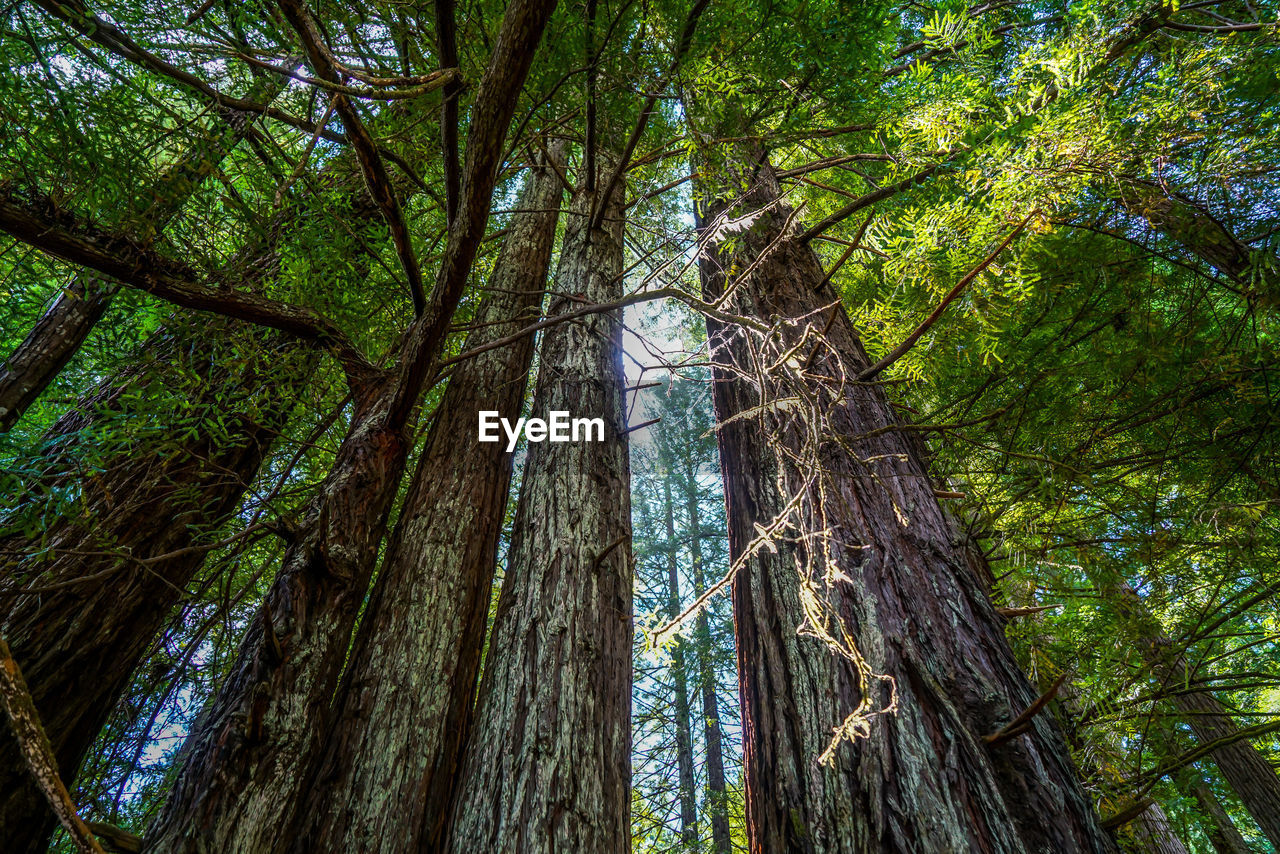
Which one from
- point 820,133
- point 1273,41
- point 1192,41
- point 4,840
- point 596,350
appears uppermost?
point 820,133

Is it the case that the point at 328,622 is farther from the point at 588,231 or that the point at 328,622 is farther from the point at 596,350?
the point at 588,231

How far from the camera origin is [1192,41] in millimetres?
1768

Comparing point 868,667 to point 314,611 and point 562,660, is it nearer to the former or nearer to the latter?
point 562,660

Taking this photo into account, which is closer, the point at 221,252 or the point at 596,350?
the point at 221,252

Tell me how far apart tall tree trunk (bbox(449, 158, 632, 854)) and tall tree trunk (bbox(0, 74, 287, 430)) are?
1.72 meters

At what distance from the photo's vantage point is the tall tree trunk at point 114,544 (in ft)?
5.94

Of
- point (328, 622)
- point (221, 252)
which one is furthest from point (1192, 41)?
point (221, 252)

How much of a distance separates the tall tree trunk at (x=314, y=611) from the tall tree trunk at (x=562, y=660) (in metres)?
0.55

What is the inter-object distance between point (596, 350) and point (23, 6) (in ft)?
7.94

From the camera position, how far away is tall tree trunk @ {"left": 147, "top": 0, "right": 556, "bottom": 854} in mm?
1376

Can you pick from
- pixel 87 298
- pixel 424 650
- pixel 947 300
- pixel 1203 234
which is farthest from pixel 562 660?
pixel 1203 234

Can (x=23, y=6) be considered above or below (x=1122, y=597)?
above

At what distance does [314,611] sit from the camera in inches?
69.5

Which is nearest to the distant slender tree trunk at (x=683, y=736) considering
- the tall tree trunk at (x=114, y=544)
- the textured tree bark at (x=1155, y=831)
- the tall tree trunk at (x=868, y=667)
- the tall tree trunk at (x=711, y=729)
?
the tall tree trunk at (x=711, y=729)
